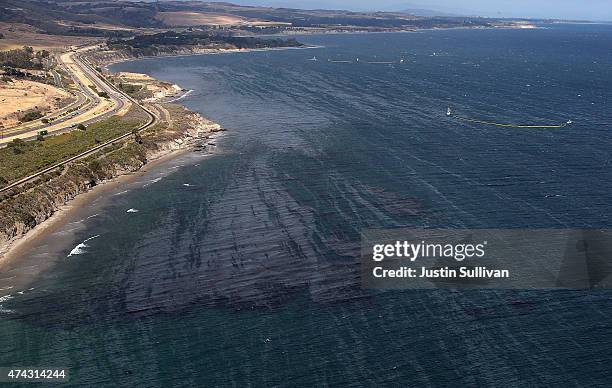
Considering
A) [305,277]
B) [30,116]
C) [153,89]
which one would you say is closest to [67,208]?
[305,277]

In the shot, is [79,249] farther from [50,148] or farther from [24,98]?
[24,98]

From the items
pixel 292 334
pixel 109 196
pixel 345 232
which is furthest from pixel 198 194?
pixel 292 334

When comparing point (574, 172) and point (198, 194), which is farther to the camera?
point (574, 172)

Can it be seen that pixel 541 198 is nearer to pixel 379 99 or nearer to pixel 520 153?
pixel 520 153

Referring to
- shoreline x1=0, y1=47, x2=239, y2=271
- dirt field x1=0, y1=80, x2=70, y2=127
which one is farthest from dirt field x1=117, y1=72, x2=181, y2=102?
shoreline x1=0, y1=47, x2=239, y2=271

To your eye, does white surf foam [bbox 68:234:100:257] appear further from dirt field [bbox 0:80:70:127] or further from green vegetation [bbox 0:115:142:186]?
dirt field [bbox 0:80:70:127]

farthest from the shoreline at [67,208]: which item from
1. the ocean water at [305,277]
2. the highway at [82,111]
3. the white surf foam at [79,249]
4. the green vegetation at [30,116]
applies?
the green vegetation at [30,116]
